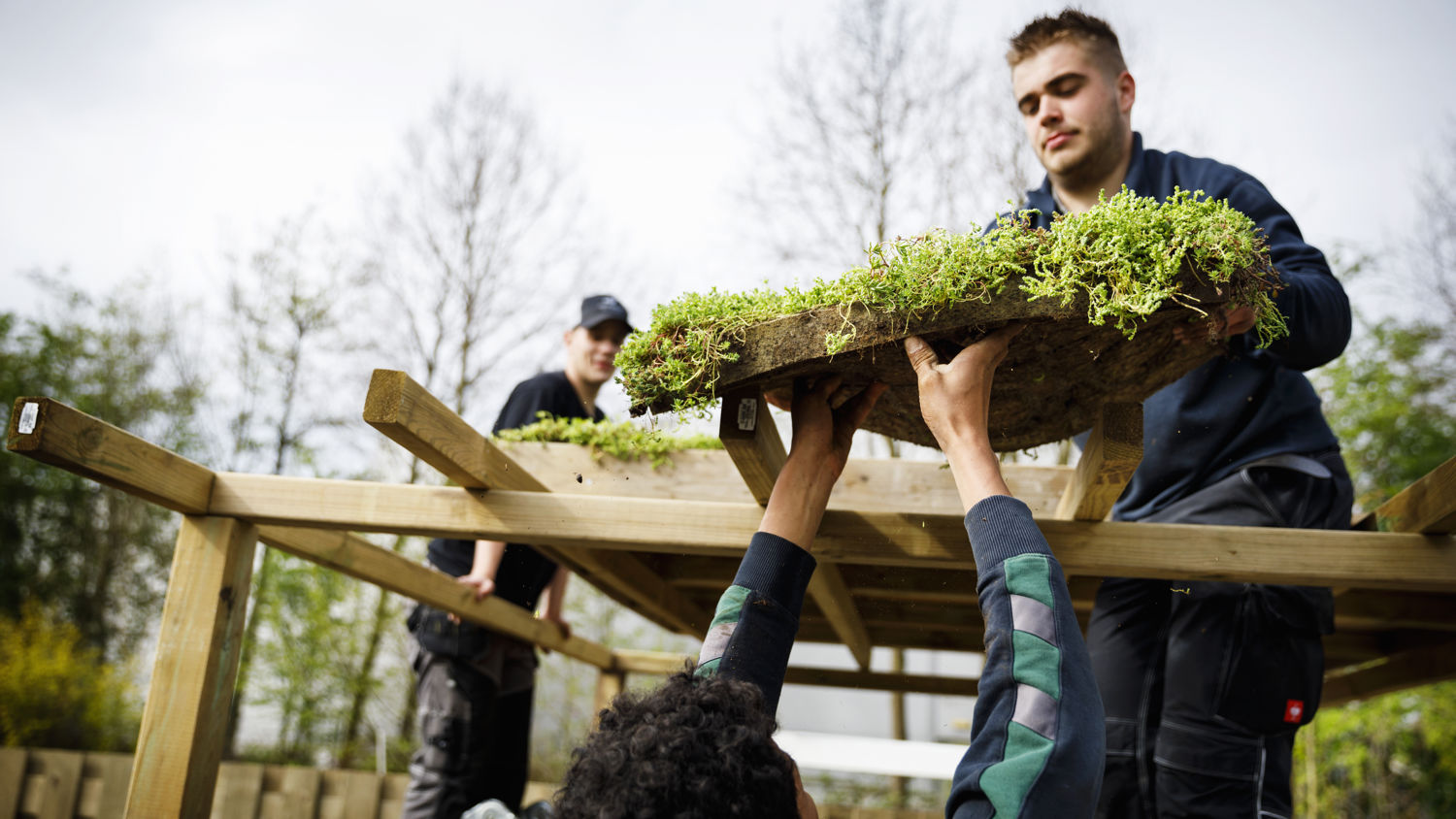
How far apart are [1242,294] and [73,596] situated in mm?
13385

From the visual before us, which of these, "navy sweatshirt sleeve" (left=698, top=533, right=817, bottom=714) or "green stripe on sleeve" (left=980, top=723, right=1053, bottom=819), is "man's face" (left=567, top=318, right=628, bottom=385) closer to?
"navy sweatshirt sleeve" (left=698, top=533, right=817, bottom=714)

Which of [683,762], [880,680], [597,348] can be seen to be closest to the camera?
[683,762]

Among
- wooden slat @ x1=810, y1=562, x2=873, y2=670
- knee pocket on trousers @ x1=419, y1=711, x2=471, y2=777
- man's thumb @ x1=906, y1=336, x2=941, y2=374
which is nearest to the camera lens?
man's thumb @ x1=906, y1=336, x2=941, y2=374

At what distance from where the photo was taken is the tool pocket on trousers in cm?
183

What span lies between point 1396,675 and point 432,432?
14.3ft

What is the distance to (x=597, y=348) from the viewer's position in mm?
3619

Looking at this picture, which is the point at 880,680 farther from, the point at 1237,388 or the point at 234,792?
the point at 234,792

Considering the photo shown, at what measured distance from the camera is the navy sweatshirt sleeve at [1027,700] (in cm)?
107

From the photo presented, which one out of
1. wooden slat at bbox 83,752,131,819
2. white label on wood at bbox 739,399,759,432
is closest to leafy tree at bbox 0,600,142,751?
wooden slat at bbox 83,752,131,819

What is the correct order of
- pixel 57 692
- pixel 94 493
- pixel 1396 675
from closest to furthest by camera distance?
pixel 1396 675 → pixel 57 692 → pixel 94 493

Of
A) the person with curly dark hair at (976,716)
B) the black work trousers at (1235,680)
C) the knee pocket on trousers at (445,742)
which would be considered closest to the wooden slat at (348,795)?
the knee pocket on trousers at (445,742)

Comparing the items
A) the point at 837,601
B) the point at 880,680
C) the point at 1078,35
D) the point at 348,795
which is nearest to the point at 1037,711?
the point at 837,601

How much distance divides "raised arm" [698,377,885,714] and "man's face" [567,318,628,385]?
6.85 ft

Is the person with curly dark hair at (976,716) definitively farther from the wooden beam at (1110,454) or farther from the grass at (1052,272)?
the wooden beam at (1110,454)
